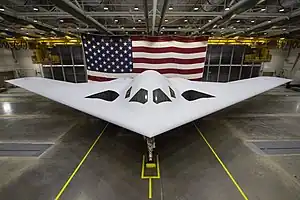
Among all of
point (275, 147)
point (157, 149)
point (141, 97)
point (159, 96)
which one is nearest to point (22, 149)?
point (141, 97)

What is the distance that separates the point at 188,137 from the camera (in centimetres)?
757

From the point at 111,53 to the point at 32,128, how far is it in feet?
21.7

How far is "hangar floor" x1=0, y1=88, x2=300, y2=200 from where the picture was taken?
4.52 metres

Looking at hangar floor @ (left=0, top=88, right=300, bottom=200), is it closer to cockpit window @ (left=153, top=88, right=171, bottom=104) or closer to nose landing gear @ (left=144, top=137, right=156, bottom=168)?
nose landing gear @ (left=144, top=137, right=156, bottom=168)

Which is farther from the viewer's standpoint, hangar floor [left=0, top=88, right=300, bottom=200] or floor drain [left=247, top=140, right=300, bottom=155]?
floor drain [left=247, top=140, right=300, bottom=155]

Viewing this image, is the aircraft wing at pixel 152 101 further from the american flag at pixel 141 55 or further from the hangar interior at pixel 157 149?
the american flag at pixel 141 55

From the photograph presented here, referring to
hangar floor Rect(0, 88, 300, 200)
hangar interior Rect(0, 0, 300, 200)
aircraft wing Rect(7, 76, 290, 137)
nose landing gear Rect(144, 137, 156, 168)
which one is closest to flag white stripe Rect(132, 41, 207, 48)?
hangar interior Rect(0, 0, 300, 200)

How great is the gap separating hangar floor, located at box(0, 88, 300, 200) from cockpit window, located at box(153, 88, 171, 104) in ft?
6.52

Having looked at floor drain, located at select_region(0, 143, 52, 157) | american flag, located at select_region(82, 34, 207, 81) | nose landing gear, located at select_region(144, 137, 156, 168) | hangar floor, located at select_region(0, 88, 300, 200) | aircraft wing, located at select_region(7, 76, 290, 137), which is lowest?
floor drain, located at select_region(0, 143, 52, 157)

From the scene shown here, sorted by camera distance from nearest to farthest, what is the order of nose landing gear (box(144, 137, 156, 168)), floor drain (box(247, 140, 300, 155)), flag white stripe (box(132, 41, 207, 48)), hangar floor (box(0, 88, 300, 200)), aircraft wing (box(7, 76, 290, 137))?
hangar floor (box(0, 88, 300, 200)) < aircraft wing (box(7, 76, 290, 137)) < nose landing gear (box(144, 137, 156, 168)) < floor drain (box(247, 140, 300, 155)) < flag white stripe (box(132, 41, 207, 48))

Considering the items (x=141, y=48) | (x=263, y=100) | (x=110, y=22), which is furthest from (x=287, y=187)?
(x=110, y=22)

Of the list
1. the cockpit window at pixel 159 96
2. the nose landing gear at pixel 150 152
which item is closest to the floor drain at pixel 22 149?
the nose landing gear at pixel 150 152

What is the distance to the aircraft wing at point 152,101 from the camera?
5.27 m

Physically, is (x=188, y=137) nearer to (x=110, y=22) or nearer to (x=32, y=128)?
(x=32, y=128)
